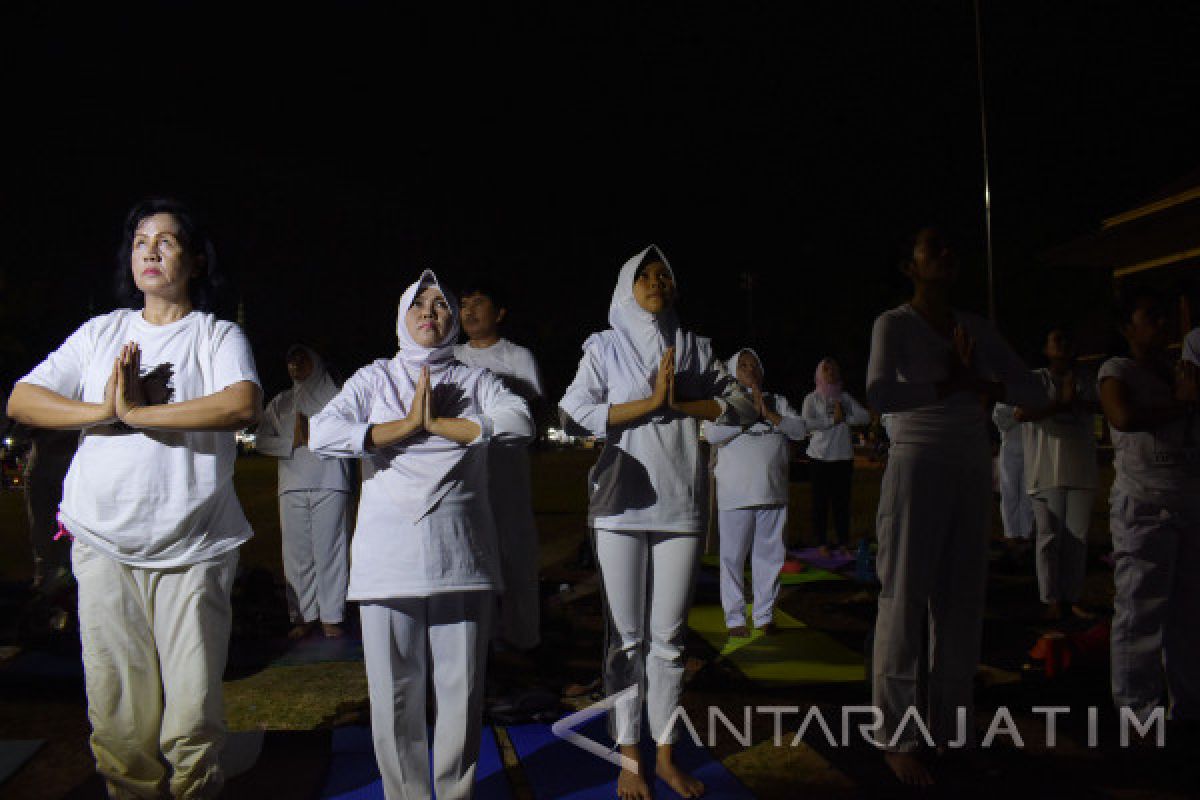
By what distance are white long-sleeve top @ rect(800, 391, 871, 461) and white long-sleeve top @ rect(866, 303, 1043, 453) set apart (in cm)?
520

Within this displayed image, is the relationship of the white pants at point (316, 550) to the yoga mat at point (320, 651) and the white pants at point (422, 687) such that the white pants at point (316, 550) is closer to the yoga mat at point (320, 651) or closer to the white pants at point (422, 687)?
the yoga mat at point (320, 651)

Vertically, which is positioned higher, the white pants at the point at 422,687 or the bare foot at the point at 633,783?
the white pants at the point at 422,687

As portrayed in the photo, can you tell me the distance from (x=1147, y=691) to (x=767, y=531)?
2.99m

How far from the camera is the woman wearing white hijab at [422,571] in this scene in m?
3.59

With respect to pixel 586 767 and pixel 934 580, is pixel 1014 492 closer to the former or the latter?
pixel 934 580

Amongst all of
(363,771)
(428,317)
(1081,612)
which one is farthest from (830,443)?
(428,317)

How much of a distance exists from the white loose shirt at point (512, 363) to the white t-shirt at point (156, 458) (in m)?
2.79

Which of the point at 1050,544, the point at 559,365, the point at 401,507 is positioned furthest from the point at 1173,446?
the point at 559,365

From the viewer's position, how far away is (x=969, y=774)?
14.4 feet

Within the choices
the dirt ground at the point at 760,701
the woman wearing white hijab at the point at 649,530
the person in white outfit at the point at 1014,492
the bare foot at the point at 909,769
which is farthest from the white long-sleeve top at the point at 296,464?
the person in white outfit at the point at 1014,492

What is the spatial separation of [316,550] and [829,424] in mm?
5371

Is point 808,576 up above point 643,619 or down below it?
below

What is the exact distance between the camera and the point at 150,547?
3520 millimetres

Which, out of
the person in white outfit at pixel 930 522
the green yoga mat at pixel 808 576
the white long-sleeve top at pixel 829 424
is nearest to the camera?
the person in white outfit at pixel 930 522
